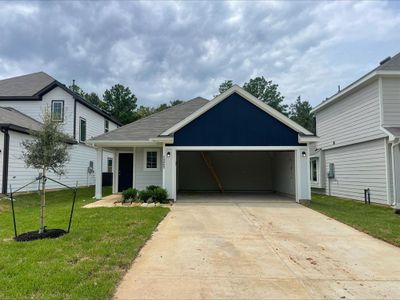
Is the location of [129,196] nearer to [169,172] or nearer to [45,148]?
[169,172]

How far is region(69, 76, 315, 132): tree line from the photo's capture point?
48.1m

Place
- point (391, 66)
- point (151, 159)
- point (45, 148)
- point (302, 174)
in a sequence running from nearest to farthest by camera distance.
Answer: point (45, 148), point (391, 66), point (302, 174), point (151, 159)

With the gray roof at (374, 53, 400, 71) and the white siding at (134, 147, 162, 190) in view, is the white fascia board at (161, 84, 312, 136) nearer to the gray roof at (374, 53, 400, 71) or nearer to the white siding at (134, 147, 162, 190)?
the white siding at (134, 147, 162, 190)

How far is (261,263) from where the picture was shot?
5531 mm

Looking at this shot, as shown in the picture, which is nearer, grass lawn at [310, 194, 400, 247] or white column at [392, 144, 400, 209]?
grass lawn at [310, 194, 400, 247]

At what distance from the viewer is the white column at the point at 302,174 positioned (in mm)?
13117

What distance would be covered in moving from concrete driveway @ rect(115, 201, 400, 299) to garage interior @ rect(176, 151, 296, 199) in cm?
948

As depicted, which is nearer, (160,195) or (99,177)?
(160,195)

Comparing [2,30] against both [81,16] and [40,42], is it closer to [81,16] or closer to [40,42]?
[40,42]

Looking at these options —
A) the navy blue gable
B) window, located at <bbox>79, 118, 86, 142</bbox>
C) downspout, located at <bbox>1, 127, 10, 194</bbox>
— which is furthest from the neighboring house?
the navy blue gable

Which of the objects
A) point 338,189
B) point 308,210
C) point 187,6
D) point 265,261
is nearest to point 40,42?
point 187,6

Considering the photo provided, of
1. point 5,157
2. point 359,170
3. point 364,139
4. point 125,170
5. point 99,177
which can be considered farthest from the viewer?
point 125,170

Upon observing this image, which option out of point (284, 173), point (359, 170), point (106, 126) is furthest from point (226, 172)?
point (106, 126)

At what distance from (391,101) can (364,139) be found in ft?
7.08
